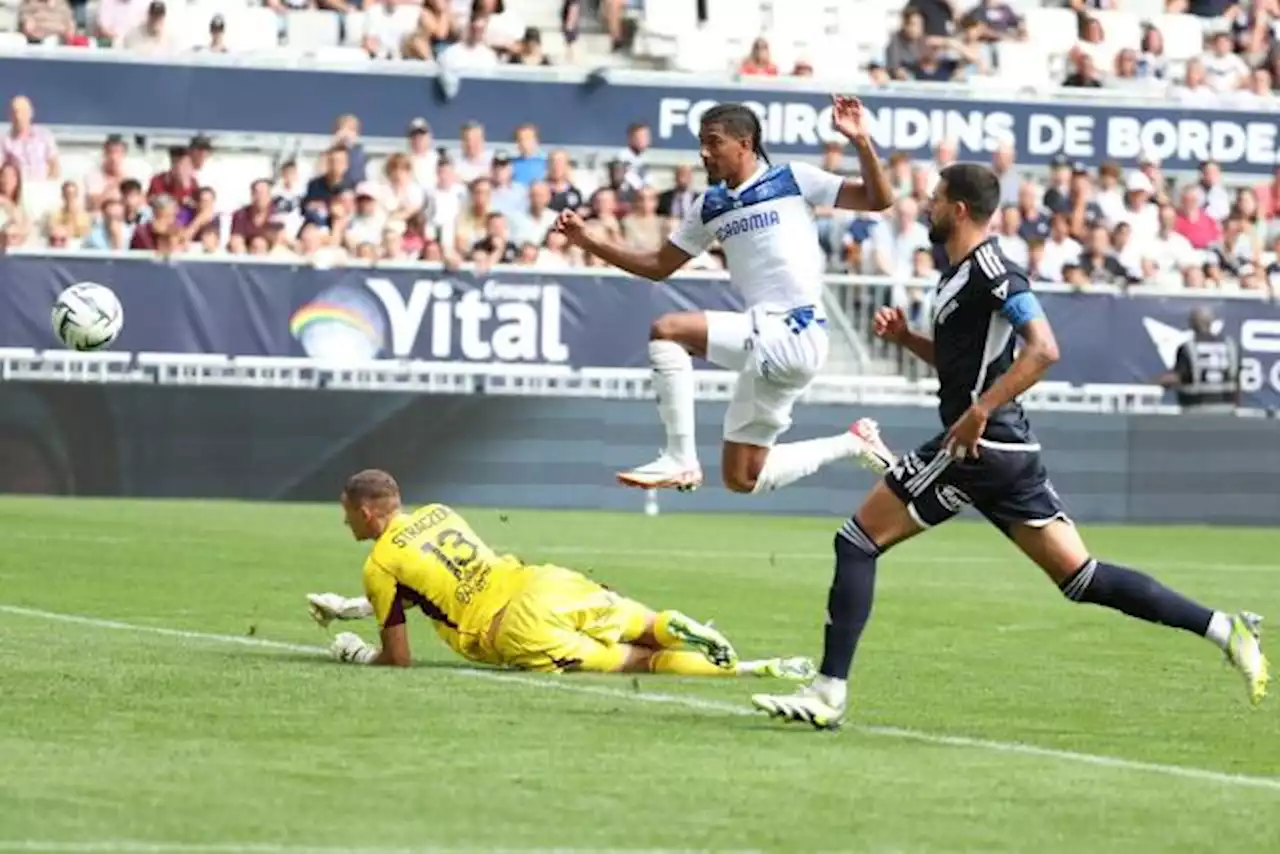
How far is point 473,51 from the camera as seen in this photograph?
93.6 ft

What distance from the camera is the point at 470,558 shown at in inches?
460

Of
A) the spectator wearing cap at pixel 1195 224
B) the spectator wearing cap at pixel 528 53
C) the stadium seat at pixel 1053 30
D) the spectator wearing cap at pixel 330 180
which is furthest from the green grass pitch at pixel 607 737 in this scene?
the stadium seat at pixel 1053 30

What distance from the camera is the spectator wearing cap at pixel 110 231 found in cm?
2484

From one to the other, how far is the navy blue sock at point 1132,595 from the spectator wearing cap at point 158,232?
1536 cm

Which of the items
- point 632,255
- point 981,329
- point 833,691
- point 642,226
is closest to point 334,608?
point 632,255

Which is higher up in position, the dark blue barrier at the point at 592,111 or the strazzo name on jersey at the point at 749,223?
the strazzo name on jersey at the point at 749,223

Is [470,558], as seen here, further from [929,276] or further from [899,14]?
[899,14]

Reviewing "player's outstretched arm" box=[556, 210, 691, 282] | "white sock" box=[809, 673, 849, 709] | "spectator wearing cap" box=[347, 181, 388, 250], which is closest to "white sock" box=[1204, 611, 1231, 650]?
"white sock" box=[809, 673, 849, 709]

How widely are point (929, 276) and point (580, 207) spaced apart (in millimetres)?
3277

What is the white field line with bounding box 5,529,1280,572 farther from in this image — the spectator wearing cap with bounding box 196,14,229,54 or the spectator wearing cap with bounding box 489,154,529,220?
the spectator wearing cap with bounding box 196,14,229,54

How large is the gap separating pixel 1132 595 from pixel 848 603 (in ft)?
3.91

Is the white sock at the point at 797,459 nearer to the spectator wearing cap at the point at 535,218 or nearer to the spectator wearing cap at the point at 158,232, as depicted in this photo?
the spectator wearing cap at the point at 158,232

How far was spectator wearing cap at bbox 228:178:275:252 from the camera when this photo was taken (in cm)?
2555

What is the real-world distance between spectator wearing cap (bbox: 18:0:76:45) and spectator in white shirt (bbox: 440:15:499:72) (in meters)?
3.57
